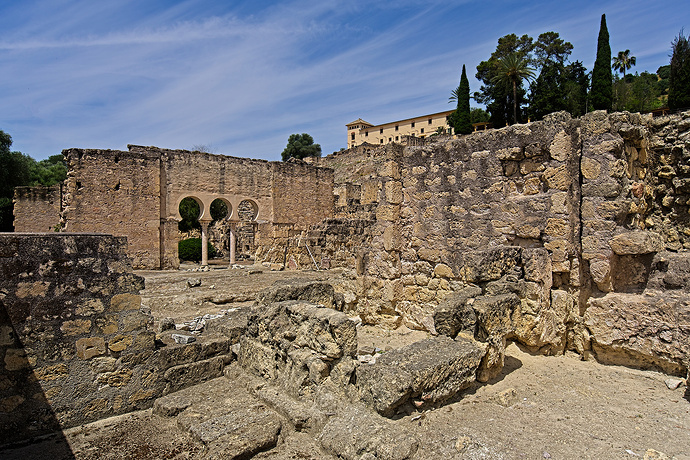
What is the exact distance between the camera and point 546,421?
3.58 m

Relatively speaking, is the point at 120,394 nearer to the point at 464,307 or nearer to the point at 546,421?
the point at 464,307

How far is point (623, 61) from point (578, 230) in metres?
60.8

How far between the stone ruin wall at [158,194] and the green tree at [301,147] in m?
36.0

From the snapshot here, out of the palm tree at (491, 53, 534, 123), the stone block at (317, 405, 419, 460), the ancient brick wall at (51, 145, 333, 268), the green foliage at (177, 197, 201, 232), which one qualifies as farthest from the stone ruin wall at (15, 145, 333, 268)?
the palm tree at (491, 53, 534, 123)

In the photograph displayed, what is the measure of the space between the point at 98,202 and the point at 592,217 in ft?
50.4

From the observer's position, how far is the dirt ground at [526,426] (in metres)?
3.19

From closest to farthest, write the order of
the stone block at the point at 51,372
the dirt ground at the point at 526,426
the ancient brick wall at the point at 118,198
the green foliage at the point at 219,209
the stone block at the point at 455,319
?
the dirt ground at the point at 526,426
the stone block at the point at 51,372
the stone block at the point at 455,319
the ancient brick wall at the point at 118,198
the green foliage at the point at 219,209

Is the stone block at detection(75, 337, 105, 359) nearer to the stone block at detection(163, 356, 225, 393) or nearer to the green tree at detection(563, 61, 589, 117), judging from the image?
the stone block at detection(163, 356, 225, 393)

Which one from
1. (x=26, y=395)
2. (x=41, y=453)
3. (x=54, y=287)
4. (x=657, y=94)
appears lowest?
(x=41, y=453)

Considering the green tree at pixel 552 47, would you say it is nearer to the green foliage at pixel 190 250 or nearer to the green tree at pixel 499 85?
the green tree at pixel 499 85

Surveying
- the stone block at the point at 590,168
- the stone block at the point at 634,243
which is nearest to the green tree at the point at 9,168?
the stone block at the point at 590,168

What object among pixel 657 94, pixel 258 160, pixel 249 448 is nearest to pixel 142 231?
pixel 258 160

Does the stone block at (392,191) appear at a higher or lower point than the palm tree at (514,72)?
lower

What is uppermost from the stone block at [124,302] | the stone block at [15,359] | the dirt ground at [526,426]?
the stone block at [124,302]
